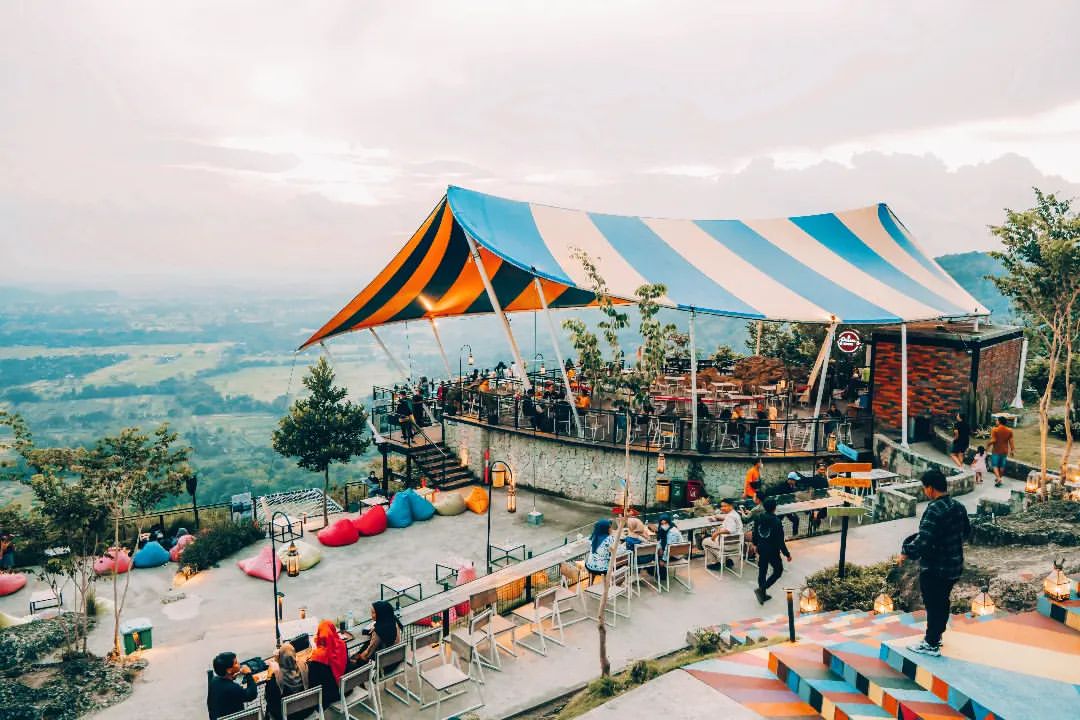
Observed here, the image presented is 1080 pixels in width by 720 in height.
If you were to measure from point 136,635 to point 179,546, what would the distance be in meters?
3.85

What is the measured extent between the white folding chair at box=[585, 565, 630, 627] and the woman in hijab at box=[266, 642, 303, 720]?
10.8 feet

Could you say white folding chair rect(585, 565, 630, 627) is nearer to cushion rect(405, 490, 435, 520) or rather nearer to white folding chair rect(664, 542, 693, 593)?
white folding chair rect(664, 542, 693, 593)

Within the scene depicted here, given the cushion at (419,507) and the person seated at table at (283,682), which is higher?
the person seated at table at (283,682)

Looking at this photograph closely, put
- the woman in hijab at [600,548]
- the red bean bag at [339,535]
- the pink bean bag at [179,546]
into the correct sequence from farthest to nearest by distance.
Answer: the red bean bag at [339,535]
the pink bean bag at [179,546]
the woman in hijab at [600,548]

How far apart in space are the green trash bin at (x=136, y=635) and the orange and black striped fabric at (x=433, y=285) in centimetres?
674

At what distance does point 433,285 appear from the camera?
15.0 m

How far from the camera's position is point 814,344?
64.3ft

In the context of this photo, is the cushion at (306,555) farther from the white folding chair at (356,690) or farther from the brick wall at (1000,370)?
the brick wall at (1000,370)

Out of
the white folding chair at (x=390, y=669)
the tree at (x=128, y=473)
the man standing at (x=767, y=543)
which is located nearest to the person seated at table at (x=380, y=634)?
the white folding chair at (x=390, y=669)

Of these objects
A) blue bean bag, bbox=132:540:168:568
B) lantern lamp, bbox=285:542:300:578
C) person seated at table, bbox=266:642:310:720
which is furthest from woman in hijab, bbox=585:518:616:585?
blue bean bag, bbox=132:540:168:568

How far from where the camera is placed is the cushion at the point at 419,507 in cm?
1259

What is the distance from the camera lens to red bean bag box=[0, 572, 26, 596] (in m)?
10.1

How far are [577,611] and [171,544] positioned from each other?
311 inches

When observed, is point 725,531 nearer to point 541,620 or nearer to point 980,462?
point 541,620
